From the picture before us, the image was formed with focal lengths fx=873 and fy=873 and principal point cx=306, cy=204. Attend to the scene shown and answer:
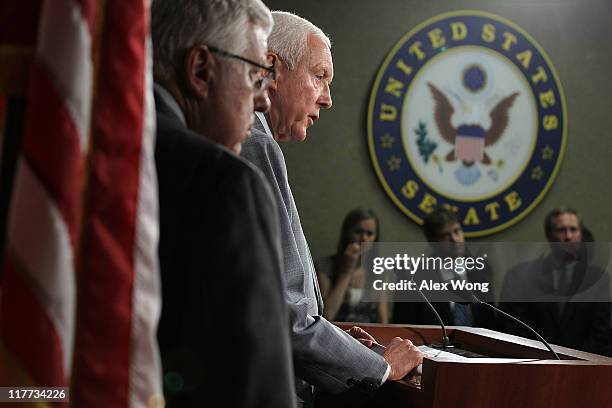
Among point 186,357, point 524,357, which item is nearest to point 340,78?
point 524,357

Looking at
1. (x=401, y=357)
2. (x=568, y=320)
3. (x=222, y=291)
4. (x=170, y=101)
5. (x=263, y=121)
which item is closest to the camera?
(x=222, y=291)

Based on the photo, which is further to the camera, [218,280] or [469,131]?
[469,131]

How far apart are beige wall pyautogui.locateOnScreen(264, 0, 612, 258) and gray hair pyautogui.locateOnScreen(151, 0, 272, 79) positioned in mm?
4283

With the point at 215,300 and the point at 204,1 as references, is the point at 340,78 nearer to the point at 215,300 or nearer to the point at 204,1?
the point at 204,1

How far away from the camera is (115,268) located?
39.1 inches

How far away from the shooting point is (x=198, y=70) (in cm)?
140

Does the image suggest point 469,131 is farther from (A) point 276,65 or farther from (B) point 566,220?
(A) point 276,65

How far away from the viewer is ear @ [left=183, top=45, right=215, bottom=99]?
54.6 inches

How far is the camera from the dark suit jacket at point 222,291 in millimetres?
1113

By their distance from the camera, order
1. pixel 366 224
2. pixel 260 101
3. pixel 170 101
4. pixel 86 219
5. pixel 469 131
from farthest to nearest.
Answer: pixel 469 131
pixel 366 224
pixel 260 101
pixel 170 101
pixel 86 219

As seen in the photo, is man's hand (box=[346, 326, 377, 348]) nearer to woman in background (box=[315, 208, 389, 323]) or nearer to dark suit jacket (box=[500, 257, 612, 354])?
dark suit jacket (box=[500, 257, 612, 354])

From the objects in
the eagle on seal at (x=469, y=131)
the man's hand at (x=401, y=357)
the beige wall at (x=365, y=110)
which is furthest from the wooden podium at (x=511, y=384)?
the eagle on seal at (x=469, y=131)

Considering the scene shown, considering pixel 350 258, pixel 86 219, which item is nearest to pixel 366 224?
pixel 350 258

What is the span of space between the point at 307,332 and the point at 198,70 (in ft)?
2.80
